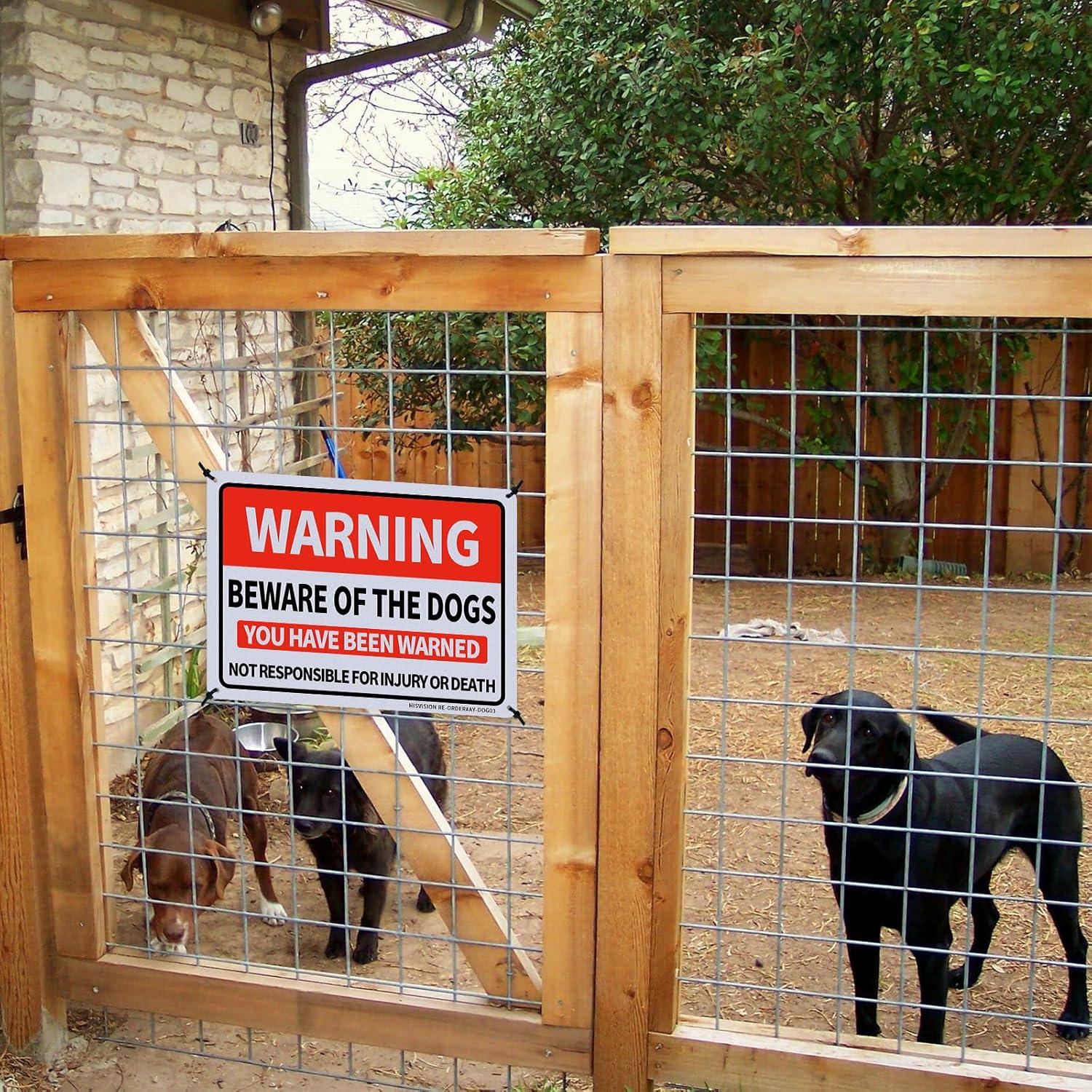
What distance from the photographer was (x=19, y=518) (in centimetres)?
320

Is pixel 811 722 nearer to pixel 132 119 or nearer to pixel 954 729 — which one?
pixel 954 729

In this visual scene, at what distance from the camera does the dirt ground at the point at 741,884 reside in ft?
10.6

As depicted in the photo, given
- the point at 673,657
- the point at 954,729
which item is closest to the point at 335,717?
the point at 673,657

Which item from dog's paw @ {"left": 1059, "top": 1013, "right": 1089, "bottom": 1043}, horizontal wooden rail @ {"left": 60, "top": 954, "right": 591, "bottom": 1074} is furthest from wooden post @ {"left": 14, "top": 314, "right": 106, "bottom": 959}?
dog's paw @ {"left": 1059, "top": 1013, "right": 1089, "bottom": 1043}

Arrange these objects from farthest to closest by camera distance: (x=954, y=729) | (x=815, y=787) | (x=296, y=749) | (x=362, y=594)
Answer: (x=815, y=787) < (x=296, y=749) < (x=954, y=729) < (x=362, y=594)

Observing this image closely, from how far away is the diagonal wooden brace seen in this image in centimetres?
296

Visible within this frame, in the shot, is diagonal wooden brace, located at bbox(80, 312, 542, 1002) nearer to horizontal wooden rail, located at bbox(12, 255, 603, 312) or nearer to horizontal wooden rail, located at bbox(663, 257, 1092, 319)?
horizontal wooden rail, located at bbox(12, 255, 603, 312)

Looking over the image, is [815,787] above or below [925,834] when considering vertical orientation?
below

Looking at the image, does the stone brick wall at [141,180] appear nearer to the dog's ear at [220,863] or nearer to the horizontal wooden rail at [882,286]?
Answer: the dog's ear at [220,863]

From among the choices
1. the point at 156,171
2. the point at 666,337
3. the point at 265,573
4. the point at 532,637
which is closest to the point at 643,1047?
the point at 265,573

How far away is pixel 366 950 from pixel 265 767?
2209mm

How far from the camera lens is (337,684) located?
2.91 meters

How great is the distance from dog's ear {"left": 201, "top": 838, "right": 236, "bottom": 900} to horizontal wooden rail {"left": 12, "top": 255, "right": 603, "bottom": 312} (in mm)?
1654

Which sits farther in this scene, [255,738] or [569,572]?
[255,738]
